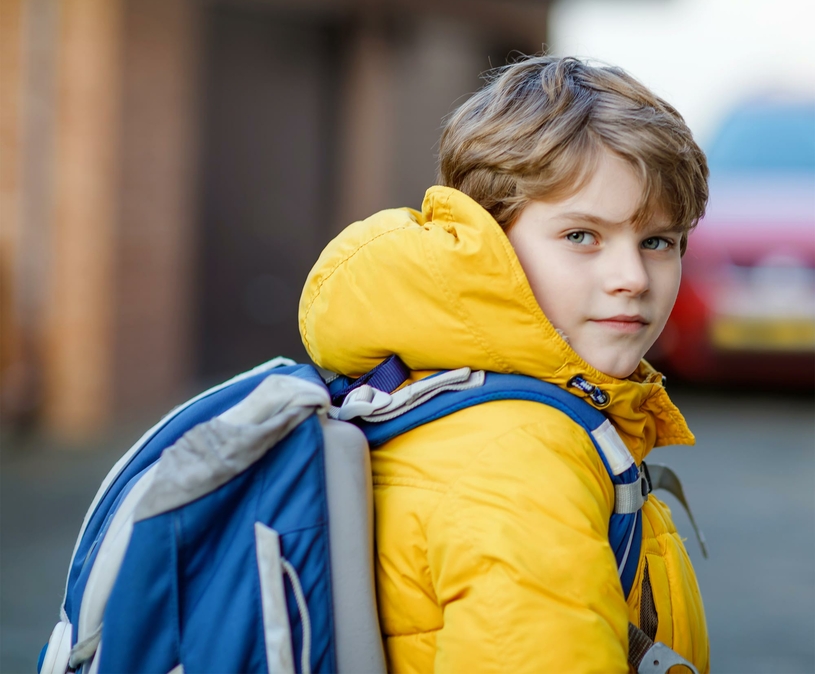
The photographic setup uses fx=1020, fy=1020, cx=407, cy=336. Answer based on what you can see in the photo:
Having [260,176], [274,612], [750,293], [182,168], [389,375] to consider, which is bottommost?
[750,293]

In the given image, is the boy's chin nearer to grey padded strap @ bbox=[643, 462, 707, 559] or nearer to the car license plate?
grey padded strap @ bbox=[643, 462, 707, 559]

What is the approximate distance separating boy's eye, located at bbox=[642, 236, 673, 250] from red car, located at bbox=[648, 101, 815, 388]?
469cm

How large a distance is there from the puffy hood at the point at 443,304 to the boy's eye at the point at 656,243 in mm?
237

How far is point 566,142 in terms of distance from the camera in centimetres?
166

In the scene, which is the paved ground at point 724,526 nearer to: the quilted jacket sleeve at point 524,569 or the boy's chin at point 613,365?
the boy's chin at point 613,365

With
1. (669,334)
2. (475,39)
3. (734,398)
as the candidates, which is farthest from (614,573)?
(475,39)

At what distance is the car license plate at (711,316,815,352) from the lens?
6.57m

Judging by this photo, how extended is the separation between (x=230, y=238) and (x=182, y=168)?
97 centimetres

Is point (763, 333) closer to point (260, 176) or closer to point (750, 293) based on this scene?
point (750, 293)

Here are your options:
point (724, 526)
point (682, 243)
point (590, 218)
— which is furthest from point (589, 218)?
point (724, 526)

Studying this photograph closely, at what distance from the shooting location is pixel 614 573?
1.43 meters

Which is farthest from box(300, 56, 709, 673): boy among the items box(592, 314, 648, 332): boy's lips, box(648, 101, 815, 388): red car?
box(648, 101, 815, 388): red car

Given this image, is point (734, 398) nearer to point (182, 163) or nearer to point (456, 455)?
point (182, 163)

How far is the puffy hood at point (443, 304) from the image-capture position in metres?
1.57
